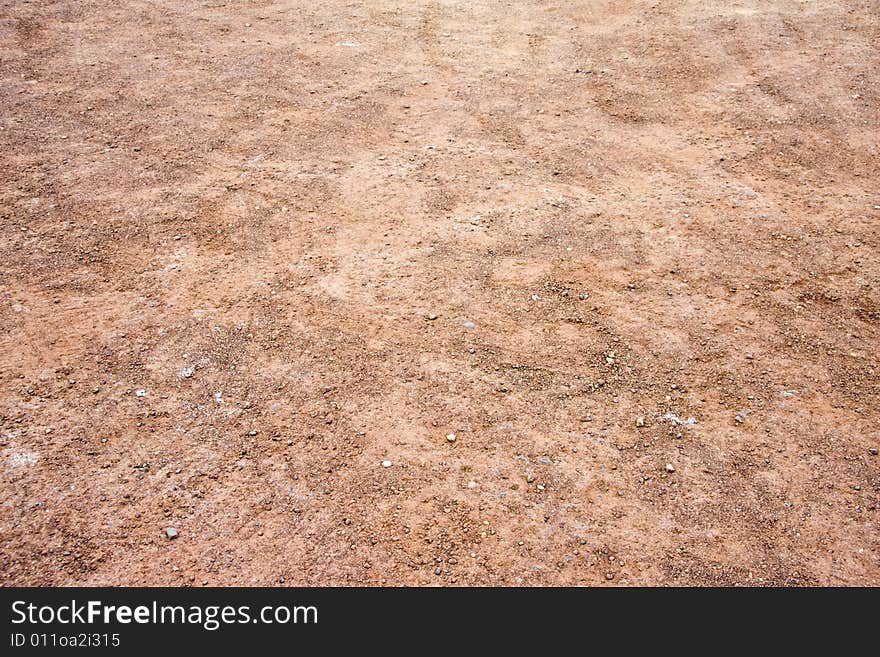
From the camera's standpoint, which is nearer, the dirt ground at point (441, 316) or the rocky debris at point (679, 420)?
the dirt ground at point (441, 316)

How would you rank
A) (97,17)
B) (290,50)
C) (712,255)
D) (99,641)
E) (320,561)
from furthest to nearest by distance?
(97,17), (290,50), (712,255), (320,561), (99,641)

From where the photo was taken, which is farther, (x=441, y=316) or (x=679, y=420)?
(x=441, y=316)

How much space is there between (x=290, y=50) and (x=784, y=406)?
288 inches

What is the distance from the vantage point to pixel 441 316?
4.54 m

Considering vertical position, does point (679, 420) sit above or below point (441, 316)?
below

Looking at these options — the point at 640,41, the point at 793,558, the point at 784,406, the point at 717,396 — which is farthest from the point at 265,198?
the point at 640,41

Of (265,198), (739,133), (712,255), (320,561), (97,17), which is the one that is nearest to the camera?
(320,561)

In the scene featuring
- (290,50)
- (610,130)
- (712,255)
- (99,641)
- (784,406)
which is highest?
(290,50)

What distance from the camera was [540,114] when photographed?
22.9 ft

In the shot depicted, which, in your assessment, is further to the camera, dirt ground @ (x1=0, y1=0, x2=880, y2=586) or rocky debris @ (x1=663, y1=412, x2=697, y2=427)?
rocky debris @ (x1=663, y1=412, x2=697, y2=427)

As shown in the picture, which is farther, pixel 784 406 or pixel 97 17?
pixel 97 17

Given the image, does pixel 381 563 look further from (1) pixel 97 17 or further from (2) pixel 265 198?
(1) pixel 97 17

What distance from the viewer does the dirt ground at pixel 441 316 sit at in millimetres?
3314

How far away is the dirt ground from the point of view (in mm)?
3314
